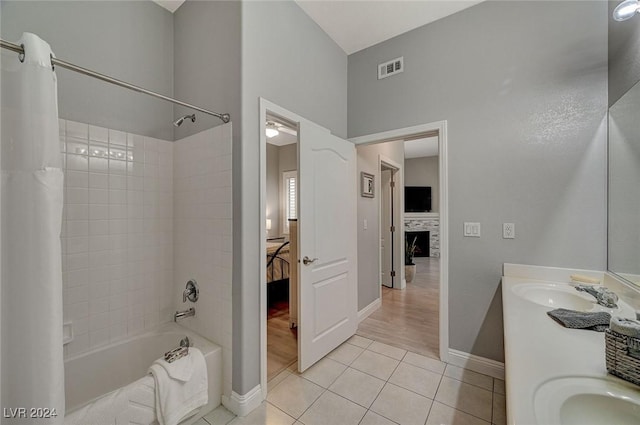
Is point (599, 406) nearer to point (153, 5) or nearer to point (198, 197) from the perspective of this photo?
point (198, 197)

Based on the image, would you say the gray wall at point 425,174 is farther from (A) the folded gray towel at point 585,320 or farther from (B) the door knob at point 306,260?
(A) the folded gray towel at point 585,320

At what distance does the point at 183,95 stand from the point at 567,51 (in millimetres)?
2899

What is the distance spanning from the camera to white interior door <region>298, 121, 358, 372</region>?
2084 millimetres

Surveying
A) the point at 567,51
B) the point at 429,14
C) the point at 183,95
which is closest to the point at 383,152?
the point at 429,14

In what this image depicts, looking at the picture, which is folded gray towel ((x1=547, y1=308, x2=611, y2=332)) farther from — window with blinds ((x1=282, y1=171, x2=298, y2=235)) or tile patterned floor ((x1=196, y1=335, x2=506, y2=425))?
window with blinds ((x1=282, y1=171, x2=298, y2=235))

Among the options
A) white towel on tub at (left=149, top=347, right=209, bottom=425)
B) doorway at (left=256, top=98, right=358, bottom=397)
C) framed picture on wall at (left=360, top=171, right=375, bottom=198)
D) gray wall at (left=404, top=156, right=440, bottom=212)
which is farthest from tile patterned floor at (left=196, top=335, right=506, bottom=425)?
gray wall at (left=404, top=156, right=440, bottom=212)

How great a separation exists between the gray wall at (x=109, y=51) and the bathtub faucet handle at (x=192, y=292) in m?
1.27

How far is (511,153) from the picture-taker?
6.49ft

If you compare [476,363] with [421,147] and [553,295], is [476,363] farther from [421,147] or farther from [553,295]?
[421,147]

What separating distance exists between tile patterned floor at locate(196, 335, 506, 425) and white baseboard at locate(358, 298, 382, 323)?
0.78 metres

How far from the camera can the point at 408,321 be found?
311 cm

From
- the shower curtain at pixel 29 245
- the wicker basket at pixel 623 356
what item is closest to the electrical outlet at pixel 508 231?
the wicker basket at pixel 623 356

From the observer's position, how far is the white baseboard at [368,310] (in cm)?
313

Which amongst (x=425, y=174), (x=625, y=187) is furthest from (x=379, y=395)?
(x=425, y=174)
